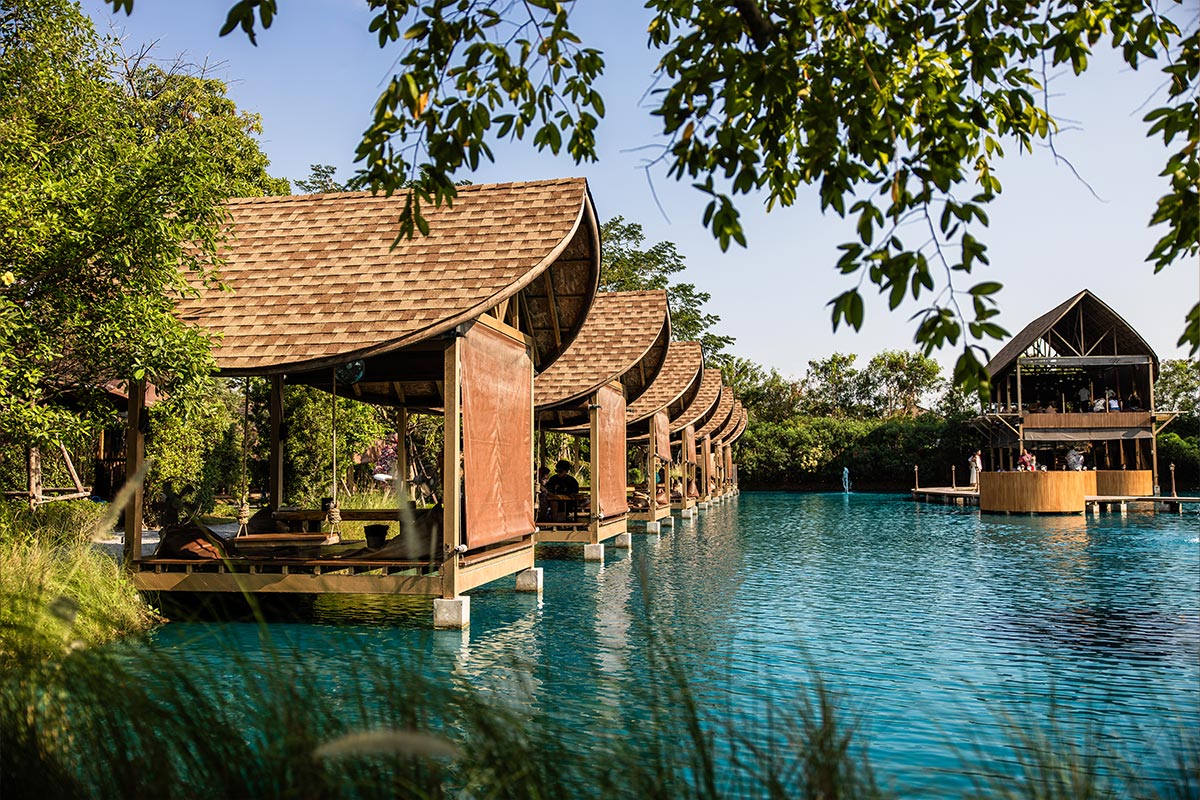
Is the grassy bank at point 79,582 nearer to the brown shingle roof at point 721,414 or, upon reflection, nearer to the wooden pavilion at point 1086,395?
the brown shingle roof at point 721,414

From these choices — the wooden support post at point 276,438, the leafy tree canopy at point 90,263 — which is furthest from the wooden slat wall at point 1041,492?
the leafy tree canopy at point 90,263

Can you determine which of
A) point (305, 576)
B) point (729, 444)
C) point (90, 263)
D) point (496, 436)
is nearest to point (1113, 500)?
point (729, 444)

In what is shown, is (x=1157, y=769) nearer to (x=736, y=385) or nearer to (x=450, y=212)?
(x=450, y=212)

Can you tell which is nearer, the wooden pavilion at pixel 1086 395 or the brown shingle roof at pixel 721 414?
the brown shingle roof at pixel 721 414

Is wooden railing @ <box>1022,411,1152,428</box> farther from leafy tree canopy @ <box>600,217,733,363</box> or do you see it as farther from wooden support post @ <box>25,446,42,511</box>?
wooden support post @ <box>25,446,42,511</box>

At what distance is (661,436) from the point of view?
25.6 meters

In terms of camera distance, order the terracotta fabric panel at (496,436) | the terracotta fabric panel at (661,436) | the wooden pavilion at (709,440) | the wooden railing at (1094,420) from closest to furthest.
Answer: the terracotta fabric panel at (496,436), the terracotta fabric panel at (661,436), the wooden pavilion at (709,440), the wooden railing at (1094,420)

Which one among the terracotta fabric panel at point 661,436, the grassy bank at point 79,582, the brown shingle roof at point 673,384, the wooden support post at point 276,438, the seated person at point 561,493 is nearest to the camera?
the grassy bank at point 79,582

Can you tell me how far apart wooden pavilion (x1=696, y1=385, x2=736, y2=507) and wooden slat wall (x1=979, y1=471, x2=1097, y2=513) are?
956 cm

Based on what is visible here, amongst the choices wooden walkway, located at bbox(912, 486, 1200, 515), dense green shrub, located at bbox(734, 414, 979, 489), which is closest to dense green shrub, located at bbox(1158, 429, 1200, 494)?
dense green shrub, located at bbox(734, 414, 979, 489)

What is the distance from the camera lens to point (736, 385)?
2347 inches

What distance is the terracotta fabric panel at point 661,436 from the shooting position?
24.6m

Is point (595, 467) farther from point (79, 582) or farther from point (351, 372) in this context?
point (79, 582)

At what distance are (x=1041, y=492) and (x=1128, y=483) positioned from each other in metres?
7.34
